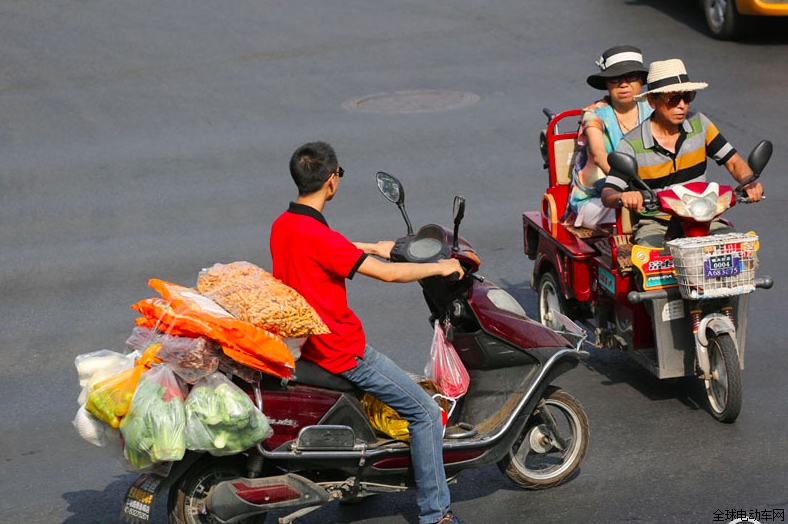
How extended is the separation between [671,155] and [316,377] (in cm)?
298

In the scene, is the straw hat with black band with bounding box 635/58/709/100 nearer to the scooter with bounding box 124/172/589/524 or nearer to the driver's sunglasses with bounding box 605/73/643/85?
the driver's sunglasses with bounding box 605/73/643/85

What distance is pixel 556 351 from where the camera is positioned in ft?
19.1

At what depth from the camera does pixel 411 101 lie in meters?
14.4

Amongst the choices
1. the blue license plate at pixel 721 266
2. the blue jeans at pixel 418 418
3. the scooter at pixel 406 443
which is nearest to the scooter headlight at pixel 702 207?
the blue license plate at pixel 721 266

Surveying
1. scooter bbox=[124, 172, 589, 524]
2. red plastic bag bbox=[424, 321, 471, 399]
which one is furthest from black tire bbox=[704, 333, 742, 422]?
red plastic bag bbox=[424, 321, 471, 399]

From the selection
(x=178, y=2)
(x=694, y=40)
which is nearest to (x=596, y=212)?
(x=694, y=40)

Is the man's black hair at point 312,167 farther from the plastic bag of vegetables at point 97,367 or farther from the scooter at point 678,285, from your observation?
the scooter at point 678,285

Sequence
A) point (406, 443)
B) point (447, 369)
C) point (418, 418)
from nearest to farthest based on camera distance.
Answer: point (418, 418)
point (406, 443)
point (447, 369)

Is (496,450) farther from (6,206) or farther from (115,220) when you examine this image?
(6,206)

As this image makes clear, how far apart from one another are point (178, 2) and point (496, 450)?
1594cm

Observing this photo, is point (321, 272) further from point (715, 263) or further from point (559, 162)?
point (559, 162)

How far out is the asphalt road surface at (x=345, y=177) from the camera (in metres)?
6.20

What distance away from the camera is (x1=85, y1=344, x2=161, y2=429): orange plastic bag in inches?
194

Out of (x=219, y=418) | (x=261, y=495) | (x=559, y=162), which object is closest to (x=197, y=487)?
(x=261, y=495)
